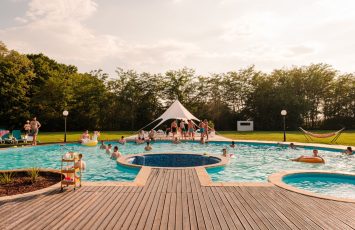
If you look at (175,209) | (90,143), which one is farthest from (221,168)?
(90,143)

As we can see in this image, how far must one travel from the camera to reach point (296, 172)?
961 centimetres

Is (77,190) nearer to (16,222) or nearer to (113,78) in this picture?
(16,222)

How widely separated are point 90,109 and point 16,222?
121 feet

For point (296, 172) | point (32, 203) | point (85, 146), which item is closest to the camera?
point (32, 203)

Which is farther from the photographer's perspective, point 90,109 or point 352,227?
point 90,109

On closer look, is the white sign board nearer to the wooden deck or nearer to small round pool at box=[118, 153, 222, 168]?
small round pool at box=[118, 153, 222, 168]

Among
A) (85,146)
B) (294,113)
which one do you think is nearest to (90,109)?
(85,146)

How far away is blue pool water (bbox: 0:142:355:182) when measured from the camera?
1131 cm

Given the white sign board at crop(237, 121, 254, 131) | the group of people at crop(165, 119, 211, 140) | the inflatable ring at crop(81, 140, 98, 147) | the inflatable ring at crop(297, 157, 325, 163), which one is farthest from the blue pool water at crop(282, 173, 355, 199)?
the white sign board at crop(237, 121, 254, 131)

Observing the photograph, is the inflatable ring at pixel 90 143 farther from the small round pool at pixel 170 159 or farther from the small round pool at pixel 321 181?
the small round pool at pixel 321 181

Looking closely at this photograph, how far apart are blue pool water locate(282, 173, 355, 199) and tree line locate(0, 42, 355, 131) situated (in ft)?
99.5

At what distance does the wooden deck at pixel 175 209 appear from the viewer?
4.76m

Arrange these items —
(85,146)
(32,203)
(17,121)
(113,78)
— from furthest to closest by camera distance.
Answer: (113,78)
(17,121)
(85,146)
(32,203)

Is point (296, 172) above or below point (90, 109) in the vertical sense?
below
